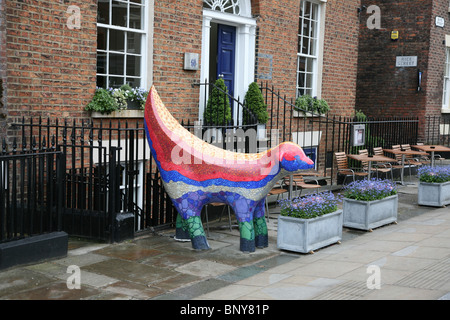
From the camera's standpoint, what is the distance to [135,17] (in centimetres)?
947

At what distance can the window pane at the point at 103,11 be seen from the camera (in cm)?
895

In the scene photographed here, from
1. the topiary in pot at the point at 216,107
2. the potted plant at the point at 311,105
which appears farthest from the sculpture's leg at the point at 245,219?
the potted plant at the point at 311,105

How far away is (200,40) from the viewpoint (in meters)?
10.5

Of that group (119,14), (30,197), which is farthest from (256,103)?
(30,197)

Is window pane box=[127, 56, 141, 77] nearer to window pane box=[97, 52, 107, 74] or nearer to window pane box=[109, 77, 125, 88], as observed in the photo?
window pane box=[109, 77, 125, 88]

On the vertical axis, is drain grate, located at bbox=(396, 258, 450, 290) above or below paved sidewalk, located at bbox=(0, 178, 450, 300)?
above

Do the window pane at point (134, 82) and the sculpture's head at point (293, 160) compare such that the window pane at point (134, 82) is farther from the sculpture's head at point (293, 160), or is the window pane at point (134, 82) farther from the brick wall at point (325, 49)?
the sculpture's head at point (293, 160)

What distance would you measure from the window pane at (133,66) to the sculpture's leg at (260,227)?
3.69 m

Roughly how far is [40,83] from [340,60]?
28.9ft

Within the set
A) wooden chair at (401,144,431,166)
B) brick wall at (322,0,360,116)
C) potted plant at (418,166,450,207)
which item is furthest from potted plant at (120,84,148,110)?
wooden chair at (401,144,431,166)

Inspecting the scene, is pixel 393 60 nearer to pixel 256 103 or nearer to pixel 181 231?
pixel 256 103

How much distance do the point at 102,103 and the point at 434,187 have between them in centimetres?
660

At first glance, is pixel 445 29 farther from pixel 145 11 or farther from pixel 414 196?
pixel 145 11

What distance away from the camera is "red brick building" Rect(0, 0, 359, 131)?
785 centimetres
